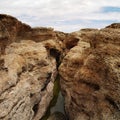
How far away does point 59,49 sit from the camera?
5725cm

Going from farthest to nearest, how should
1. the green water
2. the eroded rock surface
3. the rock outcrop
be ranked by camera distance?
the green water, the rock outcrop, the eroded rock surface

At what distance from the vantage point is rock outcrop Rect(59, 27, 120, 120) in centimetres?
3266

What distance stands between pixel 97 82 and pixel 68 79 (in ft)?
26.4

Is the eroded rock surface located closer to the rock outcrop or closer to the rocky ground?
the rocky ground

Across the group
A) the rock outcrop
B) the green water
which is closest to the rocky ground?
the rock outcrop

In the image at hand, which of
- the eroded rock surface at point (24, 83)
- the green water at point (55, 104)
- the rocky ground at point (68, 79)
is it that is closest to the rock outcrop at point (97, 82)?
the rocky ground at point (68, 79)

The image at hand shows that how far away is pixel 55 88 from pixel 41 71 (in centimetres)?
1042

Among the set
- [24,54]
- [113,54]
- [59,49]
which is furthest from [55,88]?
[113,54]

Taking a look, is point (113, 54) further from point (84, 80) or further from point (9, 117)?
point (9, 117)

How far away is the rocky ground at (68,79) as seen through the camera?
105 feet

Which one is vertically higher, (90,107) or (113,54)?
(113,54)

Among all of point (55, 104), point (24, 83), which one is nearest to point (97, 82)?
point (24, 83)

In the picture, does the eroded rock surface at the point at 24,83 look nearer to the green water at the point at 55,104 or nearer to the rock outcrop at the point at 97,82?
the green water at the point at 55,104

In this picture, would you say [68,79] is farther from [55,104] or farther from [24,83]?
[24,83]
